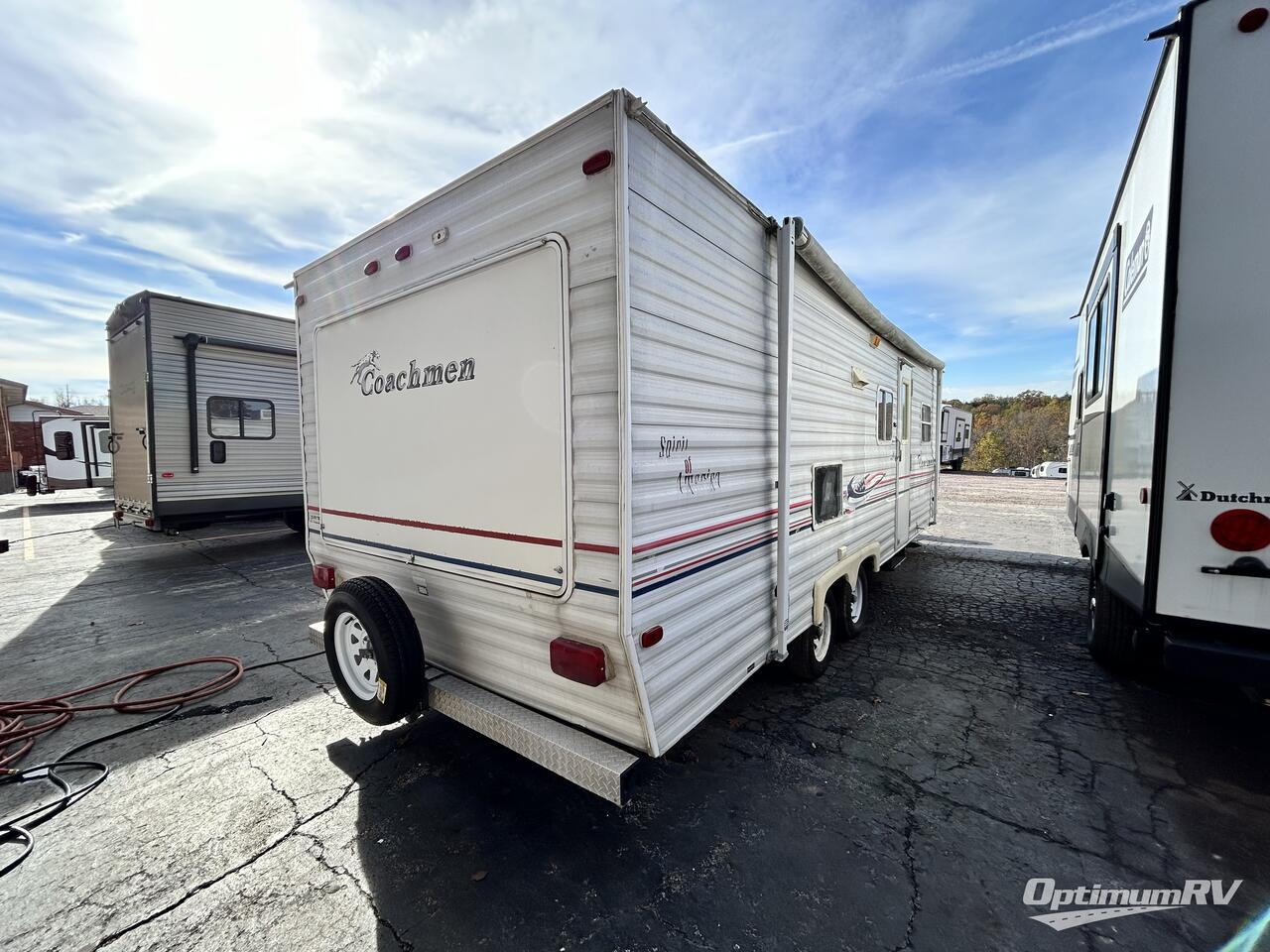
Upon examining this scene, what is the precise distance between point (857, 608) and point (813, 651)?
4.40 ft

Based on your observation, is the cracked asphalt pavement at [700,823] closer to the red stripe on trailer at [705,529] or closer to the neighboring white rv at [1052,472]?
the red stripe on trailer at [705,529]

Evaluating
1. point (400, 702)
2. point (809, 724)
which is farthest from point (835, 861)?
point (400, 702)

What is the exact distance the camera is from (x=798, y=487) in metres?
3.50

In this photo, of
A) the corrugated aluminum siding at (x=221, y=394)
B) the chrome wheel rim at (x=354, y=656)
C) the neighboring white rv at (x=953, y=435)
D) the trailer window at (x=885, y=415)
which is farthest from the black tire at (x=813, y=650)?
the neighboring white rv at (x=953, y=435)

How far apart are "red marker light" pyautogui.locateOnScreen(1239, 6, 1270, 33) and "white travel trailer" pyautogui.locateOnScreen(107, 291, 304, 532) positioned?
1036 cm

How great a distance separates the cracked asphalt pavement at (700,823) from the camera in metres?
2.16

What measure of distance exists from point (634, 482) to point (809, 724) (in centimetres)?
251

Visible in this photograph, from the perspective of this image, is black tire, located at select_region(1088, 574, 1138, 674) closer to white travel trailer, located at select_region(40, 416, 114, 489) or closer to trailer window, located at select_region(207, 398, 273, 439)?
trailer window, located at select_region(207, 398, 273, 439)

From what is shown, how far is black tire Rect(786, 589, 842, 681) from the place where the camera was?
13.0 ft

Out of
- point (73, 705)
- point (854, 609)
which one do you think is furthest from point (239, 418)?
point (854, 609)

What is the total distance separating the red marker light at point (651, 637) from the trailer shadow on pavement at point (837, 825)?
69cm

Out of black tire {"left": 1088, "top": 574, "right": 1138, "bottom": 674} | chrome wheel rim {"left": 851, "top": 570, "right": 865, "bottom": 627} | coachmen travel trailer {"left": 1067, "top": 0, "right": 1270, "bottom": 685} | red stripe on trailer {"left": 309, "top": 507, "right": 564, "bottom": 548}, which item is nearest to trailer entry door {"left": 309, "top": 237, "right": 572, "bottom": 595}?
red stripe on trailer {"left": 309, "top": 507, "right": 564, "bottom": 548}

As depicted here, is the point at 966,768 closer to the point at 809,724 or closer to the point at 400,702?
the point at 809,724

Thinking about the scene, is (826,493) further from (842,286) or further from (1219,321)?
(1219,321)
